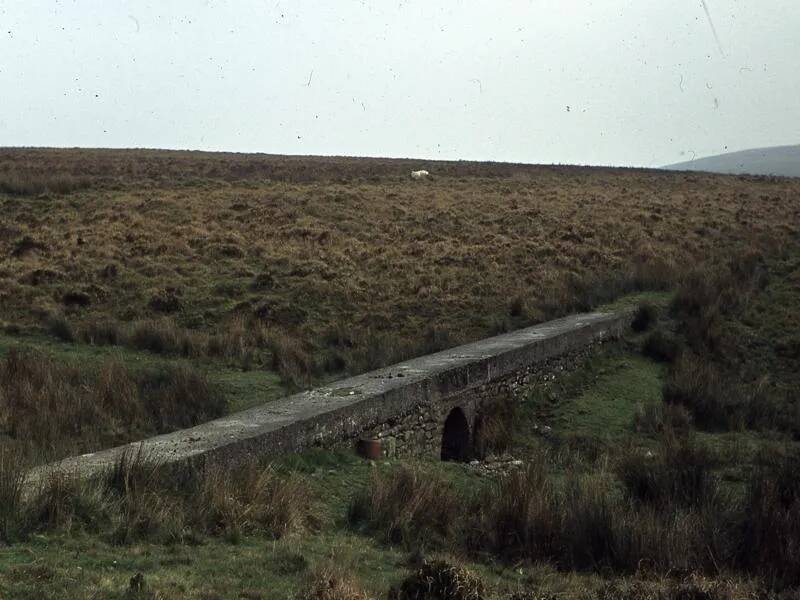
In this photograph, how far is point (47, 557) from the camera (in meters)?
5.09

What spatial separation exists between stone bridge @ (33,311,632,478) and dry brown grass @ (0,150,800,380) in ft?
6.34

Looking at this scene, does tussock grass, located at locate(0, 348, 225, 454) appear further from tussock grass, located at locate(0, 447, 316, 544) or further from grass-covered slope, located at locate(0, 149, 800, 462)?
tussock grass, located at locate(0, 447, 316, 544)

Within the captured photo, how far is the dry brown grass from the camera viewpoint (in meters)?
17.6

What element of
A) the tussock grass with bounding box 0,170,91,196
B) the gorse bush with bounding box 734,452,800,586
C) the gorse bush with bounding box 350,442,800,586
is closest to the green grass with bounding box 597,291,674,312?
the gorse bush with bounding box 350,442,800,586

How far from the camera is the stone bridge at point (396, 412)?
24.7ft

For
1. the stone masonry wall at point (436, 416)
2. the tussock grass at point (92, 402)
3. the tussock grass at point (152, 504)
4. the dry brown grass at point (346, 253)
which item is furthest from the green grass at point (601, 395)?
the tussock grass at point (152, 504)

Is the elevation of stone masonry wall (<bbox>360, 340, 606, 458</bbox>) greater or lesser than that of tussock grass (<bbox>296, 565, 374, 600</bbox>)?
lesser

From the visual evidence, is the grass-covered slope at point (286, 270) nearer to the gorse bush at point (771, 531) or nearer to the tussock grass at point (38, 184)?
the tussock grass at point (38, 184)

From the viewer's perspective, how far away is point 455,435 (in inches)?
438

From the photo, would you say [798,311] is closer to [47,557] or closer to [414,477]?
[414,477]

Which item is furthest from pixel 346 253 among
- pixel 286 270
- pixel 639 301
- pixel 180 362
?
pixel 180 362

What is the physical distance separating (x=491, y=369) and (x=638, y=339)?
16.9ft

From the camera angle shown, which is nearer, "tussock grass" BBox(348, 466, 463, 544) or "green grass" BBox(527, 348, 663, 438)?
"tussock grass" BBox(348, 466, 463, 544)

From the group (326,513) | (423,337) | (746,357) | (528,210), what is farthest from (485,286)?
(326,513)
